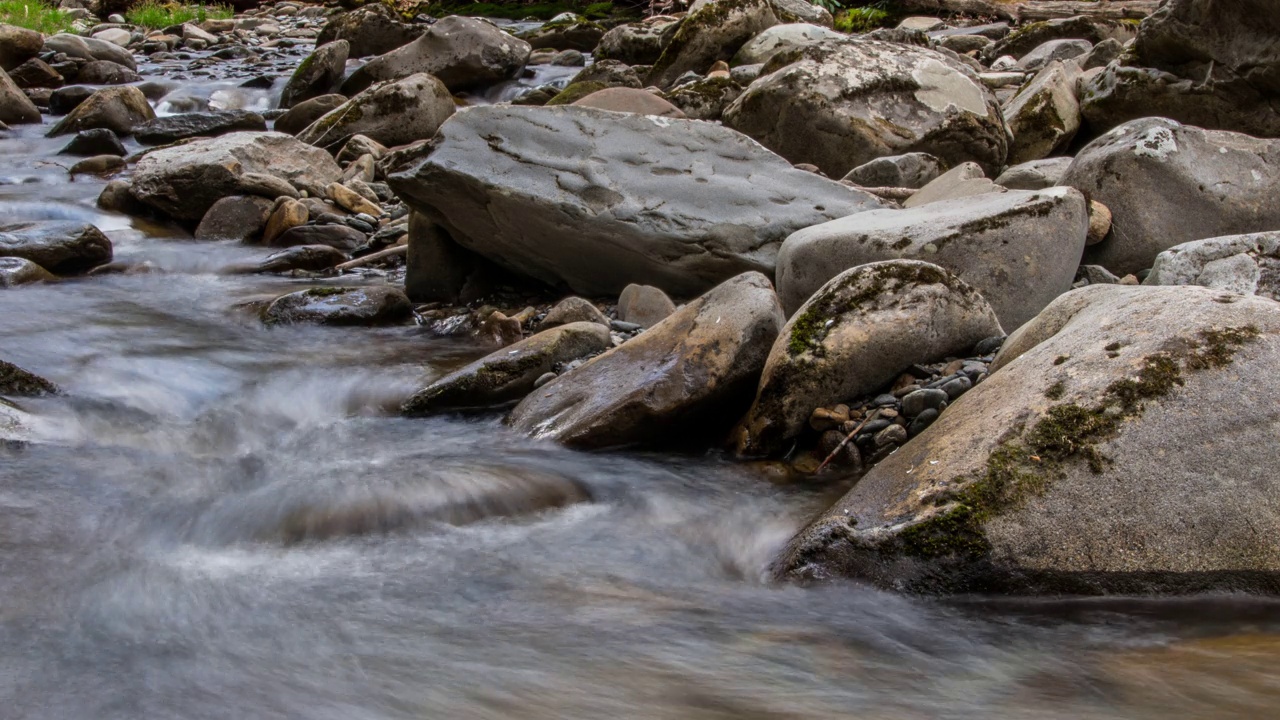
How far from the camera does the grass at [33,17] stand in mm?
18141

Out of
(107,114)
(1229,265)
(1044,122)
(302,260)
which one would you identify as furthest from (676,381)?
(107,114)

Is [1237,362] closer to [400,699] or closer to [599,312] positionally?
[400,699]

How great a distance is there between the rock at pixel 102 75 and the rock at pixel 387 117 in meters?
6.32

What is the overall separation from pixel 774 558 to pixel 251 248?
6.01m

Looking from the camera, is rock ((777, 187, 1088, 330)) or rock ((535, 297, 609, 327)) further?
rock ((535, 297, 609, 327))

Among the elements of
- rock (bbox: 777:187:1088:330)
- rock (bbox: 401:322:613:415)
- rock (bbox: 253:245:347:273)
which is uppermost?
rock (bbox: 777:187:1088:330)

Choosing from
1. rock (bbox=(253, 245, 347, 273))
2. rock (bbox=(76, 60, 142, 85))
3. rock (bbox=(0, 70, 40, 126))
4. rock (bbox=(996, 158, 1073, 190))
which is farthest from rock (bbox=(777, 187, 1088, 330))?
rock (bbox=(76, 60, 142, 85))

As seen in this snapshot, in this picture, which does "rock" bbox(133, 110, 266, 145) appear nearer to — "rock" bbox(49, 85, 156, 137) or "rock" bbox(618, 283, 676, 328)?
"rock" bbox(49, 85, 156, 137)

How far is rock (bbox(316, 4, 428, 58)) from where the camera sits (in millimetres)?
16688

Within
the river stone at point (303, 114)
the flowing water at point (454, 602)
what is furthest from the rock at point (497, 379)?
the river stone at point (303, 114)

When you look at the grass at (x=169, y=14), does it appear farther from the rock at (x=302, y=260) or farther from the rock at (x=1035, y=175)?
the rock at (x=1035, y=175)

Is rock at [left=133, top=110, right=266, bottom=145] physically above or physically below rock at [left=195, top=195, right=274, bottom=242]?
below

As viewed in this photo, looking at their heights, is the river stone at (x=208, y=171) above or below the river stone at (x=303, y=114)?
above

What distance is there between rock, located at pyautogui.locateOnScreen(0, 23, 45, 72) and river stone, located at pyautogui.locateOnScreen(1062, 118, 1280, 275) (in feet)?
49.9
